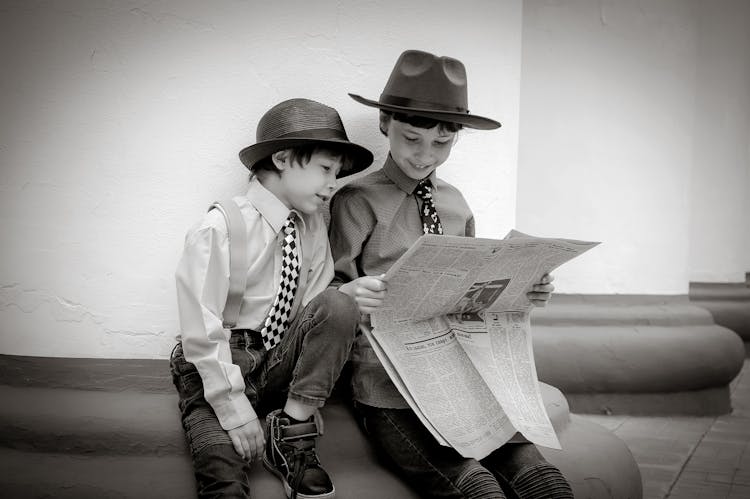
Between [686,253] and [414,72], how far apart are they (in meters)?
2.39

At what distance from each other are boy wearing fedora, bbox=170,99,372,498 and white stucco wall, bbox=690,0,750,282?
3.74 m

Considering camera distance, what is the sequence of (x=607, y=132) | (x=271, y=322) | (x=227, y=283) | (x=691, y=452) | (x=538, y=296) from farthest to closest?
(x=607, y=132) < (x=691, y=452) < (x=538, y=296) < (x=271, y=322) < (x=227, y=283)

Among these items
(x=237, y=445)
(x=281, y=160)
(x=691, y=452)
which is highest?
(x=281, y=160)

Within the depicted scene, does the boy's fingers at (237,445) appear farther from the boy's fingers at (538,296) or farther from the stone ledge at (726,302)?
the stone ledge at (726,302)

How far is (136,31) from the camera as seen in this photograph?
1842mm

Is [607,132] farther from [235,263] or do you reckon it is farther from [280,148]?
[235,263]

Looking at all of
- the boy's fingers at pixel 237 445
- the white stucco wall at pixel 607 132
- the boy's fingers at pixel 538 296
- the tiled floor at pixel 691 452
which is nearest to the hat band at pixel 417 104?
the boy's fingers at pixel 538 296

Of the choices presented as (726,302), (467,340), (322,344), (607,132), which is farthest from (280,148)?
(726,302)

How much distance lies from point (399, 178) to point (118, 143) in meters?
0.69

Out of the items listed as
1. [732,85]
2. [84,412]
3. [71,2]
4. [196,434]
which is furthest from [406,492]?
[732,85]

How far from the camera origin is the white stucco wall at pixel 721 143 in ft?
15.9

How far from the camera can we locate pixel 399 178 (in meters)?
1.95

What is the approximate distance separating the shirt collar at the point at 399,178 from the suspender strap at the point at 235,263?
454 millimetres

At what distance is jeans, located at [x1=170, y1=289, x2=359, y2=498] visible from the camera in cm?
151
